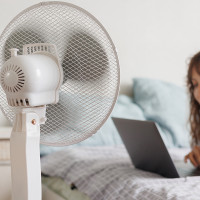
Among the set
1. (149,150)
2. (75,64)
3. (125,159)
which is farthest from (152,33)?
(75,64)

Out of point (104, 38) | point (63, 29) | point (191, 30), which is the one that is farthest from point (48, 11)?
point (191, 30)

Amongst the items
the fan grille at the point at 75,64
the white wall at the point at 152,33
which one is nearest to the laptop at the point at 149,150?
the fan grille at the point at 75,64

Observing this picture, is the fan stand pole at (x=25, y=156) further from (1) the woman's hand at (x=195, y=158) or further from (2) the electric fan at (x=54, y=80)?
(1) the woman's hand at (x=195, y=158)

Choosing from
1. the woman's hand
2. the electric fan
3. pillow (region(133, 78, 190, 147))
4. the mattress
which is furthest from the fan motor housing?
pillow (region(133, 78, 190, 147))

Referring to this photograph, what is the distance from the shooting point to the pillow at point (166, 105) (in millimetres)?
2338

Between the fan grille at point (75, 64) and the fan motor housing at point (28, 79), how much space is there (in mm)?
85

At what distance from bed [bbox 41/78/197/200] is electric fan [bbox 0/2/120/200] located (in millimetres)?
379

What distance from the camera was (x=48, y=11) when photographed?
1.12 metres

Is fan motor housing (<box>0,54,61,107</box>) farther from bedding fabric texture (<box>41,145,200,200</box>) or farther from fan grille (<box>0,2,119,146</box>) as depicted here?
bedding fabric texture (<box>41,145,200,200</box>)

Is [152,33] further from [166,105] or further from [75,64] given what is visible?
[75,64]

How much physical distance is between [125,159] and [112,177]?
10.6 inches

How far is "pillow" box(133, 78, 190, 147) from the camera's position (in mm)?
2338

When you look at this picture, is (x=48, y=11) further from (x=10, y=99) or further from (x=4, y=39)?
(x=10, y=99)

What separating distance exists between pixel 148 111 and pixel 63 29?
4.46 ft
